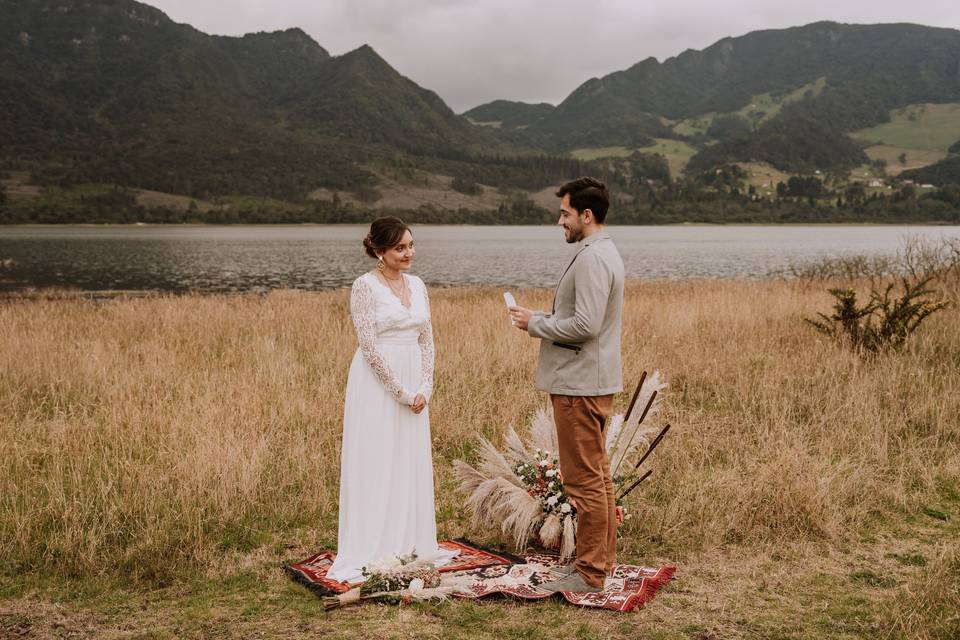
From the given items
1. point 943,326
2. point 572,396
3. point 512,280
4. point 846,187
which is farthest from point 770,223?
point 572,396

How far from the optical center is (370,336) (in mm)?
4730

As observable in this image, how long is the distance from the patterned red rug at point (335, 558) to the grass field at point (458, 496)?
4.8 inches

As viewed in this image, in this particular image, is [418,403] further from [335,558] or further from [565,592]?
[565,592]

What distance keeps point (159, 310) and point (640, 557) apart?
16.5 metres

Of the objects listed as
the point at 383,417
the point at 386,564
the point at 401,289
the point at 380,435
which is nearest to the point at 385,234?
the point at 401,289

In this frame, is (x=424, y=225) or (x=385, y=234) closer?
(x=385, y=234)

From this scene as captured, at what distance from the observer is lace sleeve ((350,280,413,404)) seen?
15.5ft

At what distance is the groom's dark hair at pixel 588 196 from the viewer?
417 cm

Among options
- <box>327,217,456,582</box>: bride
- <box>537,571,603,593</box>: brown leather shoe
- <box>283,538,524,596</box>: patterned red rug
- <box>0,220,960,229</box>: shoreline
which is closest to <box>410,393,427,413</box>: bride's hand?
<box>327,217,456,582</box>: bride

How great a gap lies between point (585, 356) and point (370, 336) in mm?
1469

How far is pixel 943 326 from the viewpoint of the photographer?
12.2 m

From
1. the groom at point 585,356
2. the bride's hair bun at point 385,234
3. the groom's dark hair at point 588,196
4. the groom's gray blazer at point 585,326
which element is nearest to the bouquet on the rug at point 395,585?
the groom at point 585,356

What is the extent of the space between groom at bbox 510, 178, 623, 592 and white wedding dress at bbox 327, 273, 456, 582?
902 mm

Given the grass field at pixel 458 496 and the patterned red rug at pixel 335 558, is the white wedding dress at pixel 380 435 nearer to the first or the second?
the patterned red rug at pixel 335 558
